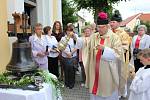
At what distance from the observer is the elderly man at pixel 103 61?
5.90 meters

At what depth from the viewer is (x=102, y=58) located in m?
5.99

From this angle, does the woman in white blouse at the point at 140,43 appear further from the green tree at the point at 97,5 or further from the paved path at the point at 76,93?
the green tree at the point at 97,5

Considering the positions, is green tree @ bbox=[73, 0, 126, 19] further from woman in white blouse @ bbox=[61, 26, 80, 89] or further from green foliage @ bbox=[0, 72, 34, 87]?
green foliage @ bbox=[0, 72, 34, 87]

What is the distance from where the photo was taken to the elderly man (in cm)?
590

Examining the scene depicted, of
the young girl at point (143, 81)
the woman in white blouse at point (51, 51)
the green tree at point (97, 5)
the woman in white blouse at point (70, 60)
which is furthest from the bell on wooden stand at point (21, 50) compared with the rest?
the green tree at point (97, 5)

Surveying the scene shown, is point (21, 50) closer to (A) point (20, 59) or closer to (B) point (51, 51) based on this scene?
(A) point (20, 59)

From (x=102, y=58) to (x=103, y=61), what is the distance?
58 millimetres

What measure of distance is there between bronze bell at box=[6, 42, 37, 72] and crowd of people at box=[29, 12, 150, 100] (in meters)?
1.50

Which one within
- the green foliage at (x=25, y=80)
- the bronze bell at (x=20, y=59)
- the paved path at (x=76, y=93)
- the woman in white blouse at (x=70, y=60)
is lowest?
the paved path at (x=76, y=93)

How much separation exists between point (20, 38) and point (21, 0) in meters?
2.79

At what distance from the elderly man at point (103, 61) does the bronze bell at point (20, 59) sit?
6.61ft

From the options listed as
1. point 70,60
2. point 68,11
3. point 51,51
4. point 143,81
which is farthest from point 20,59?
point 68,11

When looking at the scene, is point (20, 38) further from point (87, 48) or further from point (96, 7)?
point (96, 7)

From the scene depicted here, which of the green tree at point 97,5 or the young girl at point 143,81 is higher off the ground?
the green tree at point 97,5
